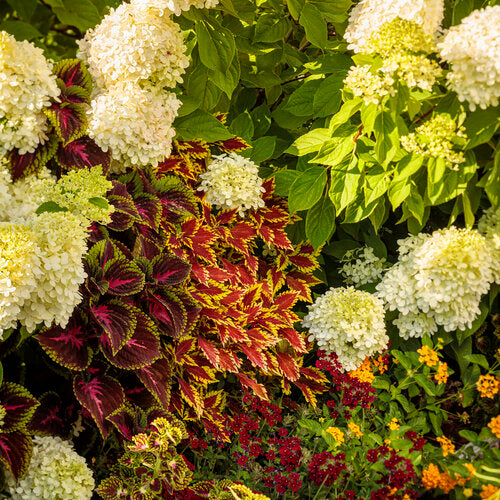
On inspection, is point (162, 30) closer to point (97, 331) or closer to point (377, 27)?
point (377, 27)

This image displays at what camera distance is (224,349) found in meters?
2.50

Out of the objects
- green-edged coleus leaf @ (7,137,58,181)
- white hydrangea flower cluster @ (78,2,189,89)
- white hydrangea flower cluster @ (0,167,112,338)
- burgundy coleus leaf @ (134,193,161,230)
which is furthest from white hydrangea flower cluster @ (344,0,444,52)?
green-edged coleus leaf @ (7,137,58,181)

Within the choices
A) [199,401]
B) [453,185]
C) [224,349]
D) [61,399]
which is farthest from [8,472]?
[453,185]

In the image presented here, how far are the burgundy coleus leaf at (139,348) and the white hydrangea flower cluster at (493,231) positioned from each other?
4.00 ft

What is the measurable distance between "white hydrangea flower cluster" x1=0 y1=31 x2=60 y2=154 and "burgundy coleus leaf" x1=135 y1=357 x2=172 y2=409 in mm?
844

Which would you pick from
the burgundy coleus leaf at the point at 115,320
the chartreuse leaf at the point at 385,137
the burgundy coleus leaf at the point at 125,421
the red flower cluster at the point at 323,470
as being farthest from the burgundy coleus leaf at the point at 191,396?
the chartreuse leaf at the point at 385,137

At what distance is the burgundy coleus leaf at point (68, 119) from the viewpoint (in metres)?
2.24

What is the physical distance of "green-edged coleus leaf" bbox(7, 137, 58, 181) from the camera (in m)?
2.27

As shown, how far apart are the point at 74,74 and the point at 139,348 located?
1.03m

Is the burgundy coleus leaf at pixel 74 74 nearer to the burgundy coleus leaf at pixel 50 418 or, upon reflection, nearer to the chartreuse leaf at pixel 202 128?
the chartreuse leaf at pixel 202 128

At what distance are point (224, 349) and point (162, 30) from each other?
3.85 feet

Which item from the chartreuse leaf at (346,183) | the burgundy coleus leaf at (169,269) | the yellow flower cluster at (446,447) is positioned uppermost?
the chartreuse leaf at (346,183)

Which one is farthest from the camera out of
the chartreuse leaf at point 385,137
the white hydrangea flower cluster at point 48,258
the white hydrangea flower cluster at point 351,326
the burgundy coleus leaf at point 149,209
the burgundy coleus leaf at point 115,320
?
the white hydrangea flower cluster at point 351,326

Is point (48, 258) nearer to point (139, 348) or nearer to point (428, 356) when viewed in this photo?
point (139, 348)
